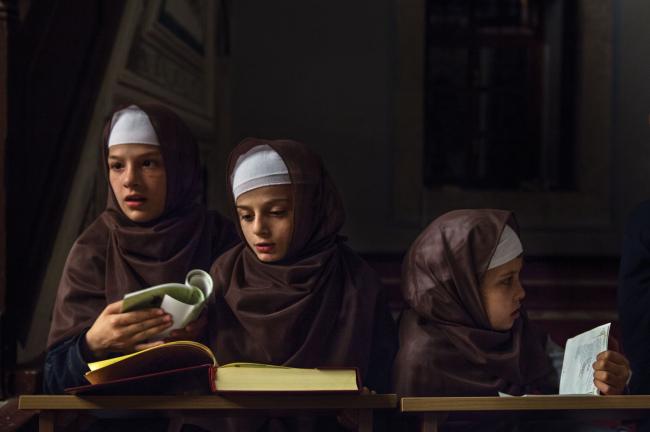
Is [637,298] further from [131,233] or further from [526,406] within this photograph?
[131,233]

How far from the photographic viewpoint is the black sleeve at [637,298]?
237 centimetres

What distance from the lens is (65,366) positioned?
1.85 m

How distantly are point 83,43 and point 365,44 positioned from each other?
11.2 feet

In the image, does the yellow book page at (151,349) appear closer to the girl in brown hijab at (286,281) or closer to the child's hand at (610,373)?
the girl in brown hijab at (286,281)

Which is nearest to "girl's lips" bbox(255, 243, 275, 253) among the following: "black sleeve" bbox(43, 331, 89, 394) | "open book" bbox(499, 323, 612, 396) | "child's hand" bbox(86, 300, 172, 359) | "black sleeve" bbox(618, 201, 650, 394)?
"child's hand" bbox(86, 300, 172, 359)

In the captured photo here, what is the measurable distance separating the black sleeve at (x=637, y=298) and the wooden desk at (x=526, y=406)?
649 millimetres

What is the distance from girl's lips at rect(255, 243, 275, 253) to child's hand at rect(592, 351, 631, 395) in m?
0.68

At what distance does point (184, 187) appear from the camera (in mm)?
1935

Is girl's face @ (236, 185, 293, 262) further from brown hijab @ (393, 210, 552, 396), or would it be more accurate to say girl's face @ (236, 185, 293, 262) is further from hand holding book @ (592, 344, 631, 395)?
hand holding book @ (592, 344, 631, 395)

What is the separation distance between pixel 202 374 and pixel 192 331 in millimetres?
123

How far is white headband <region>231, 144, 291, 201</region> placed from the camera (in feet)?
5.94

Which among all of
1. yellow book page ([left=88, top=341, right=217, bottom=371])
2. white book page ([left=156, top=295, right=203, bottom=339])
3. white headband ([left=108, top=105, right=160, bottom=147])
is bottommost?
yellow book page ([left=88, top=341, right=217, bottom=371])

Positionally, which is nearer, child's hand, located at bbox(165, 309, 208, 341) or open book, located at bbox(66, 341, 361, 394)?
open book, located at bbox(66, 341, 361, 394)

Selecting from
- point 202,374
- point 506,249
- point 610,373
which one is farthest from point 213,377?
point 610,373
